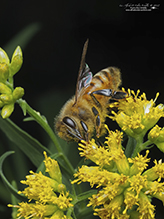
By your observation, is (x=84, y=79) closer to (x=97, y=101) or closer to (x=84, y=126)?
(x=97, y=101)

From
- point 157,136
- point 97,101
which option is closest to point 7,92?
point 97,101

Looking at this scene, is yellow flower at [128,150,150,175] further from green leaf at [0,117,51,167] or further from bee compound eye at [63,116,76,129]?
green leaf at [0,117,51,167]

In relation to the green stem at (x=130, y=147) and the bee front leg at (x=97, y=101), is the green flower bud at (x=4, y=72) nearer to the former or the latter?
the bee front leg at (x=97, y=101)

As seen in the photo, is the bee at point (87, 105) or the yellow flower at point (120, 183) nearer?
the yellow flower at point (120, 183)

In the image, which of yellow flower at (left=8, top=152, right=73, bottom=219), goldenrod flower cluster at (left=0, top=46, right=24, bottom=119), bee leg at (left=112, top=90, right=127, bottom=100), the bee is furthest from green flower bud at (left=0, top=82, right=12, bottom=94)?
bee leg at (left=112, top=90, right=127, bottom=100)

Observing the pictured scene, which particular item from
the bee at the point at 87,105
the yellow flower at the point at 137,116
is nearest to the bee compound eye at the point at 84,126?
the bee at the point at 87,105

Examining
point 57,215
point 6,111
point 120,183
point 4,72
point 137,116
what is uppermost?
point 4,72
